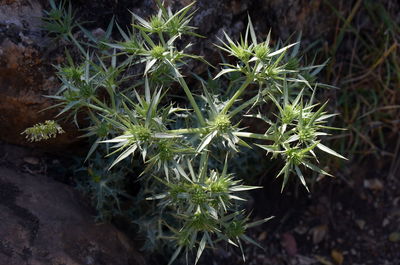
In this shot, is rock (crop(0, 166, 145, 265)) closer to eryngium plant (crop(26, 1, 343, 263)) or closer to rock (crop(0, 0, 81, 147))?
eryngium plant (crop(26, 1, 343, 263))

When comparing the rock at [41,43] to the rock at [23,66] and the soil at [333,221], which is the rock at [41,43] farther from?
the soil at [333,221]

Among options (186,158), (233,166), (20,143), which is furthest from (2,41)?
(233,166)

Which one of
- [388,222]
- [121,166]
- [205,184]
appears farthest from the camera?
[388,222]

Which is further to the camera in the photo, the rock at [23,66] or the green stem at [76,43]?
the rock at [23,66]

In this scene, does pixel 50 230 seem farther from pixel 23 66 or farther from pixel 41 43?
pixel 41 43

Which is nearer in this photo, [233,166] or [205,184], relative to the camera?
[205,184]

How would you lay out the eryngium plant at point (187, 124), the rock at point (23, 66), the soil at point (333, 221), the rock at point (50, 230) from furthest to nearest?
the soil at point (333, 221) → the rock at point (23, 66) → the rock at point (50, 230) → the eryngium plant at point (187, 124)

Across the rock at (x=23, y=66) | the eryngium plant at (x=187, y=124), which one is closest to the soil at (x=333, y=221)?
the eryngium plant at (x=187, y=124)

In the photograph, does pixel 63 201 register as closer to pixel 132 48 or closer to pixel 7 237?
pixel 7 237
